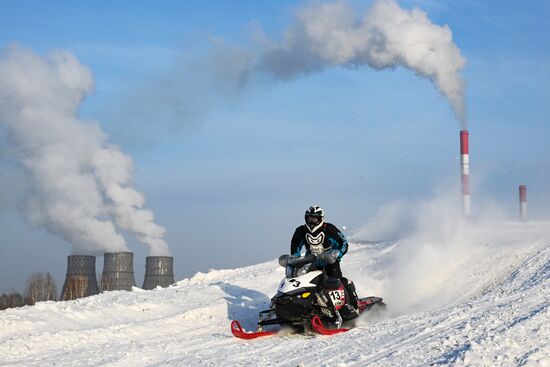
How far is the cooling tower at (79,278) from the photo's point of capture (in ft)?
239

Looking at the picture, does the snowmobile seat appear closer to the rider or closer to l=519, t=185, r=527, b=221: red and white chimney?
the rider

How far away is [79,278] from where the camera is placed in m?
74.7

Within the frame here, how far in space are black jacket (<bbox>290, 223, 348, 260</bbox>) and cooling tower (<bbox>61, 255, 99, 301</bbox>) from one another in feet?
199

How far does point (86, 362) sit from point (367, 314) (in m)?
5.37

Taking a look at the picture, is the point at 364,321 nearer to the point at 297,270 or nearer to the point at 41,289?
the point at 297,270

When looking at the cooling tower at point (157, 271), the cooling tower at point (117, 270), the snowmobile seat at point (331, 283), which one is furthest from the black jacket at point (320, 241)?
the cooling tower at point (117, 270)

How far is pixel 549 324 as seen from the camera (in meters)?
9.77

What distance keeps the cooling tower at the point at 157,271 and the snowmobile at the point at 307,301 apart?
195 ft

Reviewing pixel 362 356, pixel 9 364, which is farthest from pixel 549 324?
pixel 9 364

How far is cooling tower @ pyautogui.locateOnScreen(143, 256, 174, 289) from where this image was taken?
72.4m

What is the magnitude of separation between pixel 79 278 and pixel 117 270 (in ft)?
14.4

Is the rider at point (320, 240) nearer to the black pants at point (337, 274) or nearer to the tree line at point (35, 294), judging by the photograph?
the black pants at point (337, 274)

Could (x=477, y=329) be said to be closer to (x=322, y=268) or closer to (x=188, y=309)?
(x=322, y=268)

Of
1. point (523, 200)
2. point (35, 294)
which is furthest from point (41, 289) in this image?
point (523, 200)
